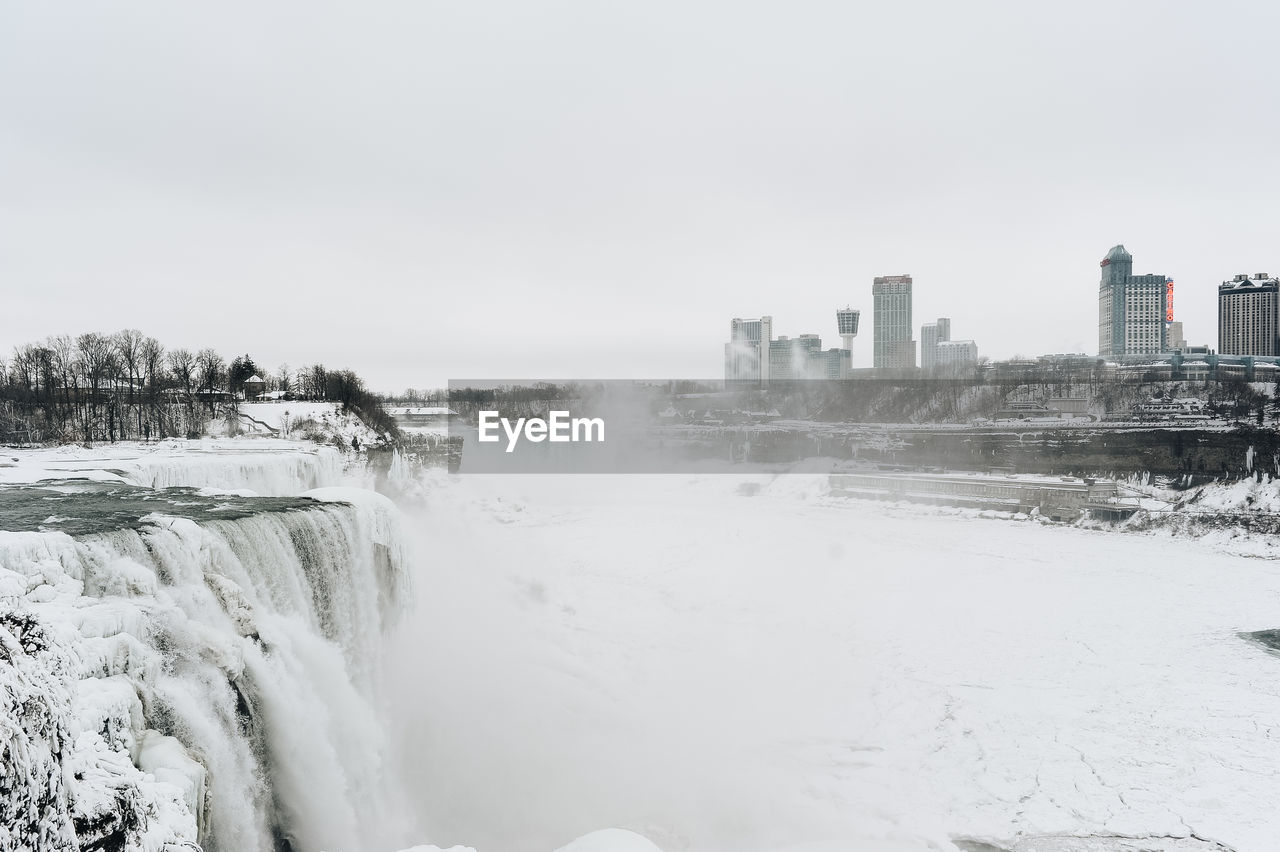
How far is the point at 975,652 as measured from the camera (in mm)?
18125

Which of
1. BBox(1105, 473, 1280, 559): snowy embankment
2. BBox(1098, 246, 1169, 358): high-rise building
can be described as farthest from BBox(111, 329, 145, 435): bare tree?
BBox(1098, 246, 1169, 358): high-rise building

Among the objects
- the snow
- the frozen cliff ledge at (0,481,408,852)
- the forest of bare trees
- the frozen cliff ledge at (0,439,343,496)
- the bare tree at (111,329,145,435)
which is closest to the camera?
the frozen cliff ledge at (0,481,408,852)

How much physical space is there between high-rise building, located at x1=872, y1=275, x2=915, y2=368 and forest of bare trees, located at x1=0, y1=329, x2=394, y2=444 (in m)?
105

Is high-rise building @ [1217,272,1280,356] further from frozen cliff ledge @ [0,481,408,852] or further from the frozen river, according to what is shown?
frozen cliff ledge @ [0,481,408,852]

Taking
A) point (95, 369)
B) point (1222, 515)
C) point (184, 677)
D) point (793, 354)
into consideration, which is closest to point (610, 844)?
point (184, 677)

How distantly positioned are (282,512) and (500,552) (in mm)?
18053

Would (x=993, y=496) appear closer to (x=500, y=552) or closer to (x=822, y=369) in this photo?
(x=500, y=552)

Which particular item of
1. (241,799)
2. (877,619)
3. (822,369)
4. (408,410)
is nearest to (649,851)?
(241,799)

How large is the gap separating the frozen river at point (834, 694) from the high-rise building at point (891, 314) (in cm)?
9911

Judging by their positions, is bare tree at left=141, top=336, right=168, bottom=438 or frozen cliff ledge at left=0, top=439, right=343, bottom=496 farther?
bare tree at left=141, top=336, right=168, bottom=438

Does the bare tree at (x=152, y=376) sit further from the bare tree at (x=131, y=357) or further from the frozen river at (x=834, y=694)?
the frozen river at (x=834, y=694)
